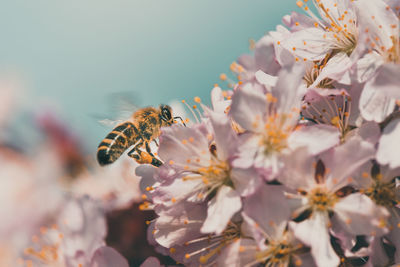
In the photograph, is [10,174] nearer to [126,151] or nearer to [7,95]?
[7,95]

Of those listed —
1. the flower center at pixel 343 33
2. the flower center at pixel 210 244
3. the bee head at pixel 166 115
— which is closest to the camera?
the flower center at pixel 210 244

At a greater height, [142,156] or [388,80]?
[142,156]

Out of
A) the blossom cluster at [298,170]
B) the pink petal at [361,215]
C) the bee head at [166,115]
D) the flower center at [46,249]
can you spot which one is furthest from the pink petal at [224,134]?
the flower center at [46,249]

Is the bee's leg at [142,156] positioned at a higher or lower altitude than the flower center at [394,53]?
higher

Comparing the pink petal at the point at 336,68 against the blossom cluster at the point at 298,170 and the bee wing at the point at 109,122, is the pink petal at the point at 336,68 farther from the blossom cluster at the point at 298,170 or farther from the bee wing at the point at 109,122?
the bee wing at the point at 109,122

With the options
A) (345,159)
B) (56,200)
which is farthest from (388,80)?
(56,200)

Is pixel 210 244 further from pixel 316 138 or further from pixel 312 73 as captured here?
pixel 312 73

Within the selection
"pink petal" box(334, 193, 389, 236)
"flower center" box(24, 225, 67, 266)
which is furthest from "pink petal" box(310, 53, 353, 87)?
"flower center" box(24, 225, 67, 266)
